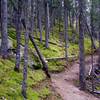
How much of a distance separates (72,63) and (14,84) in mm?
15664

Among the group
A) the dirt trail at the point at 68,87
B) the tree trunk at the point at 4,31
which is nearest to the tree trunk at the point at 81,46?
the dirt trail at the point at 68,87

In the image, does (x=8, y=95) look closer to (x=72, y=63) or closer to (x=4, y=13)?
(x=4, y=13)

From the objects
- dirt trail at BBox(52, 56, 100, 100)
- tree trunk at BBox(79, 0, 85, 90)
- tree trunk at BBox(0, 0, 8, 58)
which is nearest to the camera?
dirt trail at BBox(52, 56, 100, 100)

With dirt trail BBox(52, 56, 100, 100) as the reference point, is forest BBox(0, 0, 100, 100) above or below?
above

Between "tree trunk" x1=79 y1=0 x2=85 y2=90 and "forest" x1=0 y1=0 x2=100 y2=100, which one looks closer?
"forest" x1=0 y1=0 x2=100 y2=100

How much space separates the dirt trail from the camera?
17938 mm

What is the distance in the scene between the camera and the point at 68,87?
20.1m

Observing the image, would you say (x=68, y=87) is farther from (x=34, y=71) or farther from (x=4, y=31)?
(x=4, y=31)

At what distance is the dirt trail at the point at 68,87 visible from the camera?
58.9 ft

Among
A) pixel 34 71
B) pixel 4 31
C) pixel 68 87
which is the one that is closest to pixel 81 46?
pixel 68 87

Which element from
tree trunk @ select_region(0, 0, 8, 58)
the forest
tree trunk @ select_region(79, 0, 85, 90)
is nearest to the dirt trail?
the forest

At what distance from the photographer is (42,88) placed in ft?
55.7

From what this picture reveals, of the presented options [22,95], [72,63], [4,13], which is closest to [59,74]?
[72,63]

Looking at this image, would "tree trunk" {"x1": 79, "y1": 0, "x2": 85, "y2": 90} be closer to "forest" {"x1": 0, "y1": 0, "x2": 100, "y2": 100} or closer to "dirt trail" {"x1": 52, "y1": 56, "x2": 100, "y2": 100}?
"forest" {"x1": 0, "y1": 0, "x2": 100, "y2": 100}
